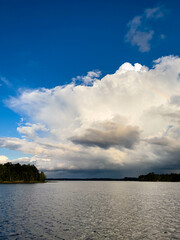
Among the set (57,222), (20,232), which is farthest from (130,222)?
(20,232)

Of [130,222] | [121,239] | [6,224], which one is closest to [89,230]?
[121,239]

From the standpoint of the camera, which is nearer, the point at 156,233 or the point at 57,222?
the point at 156,233

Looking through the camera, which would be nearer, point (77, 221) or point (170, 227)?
point (170, 227)

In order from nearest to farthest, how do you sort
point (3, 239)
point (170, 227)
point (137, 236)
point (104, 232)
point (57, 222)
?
1. point (3, 239)
2. point (137, 236)
3. point (104, 232)
4. point (170, 227)
5. point (57, 222)

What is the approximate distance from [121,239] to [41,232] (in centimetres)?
1193

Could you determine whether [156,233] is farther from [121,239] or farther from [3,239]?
[3,239]

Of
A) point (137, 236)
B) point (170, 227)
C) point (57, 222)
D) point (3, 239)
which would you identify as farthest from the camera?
point (57, 222)

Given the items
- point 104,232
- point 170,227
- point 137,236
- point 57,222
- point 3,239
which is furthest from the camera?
point 57,222

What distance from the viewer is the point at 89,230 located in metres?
30.8

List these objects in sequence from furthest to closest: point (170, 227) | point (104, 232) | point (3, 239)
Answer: point (170, 227), point (104, 232), point (3, 239)

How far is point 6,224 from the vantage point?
113ft

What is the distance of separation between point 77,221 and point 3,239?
14.7 meters

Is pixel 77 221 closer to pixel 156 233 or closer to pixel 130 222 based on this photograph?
pixel 130 222

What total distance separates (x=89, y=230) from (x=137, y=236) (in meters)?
7.39
